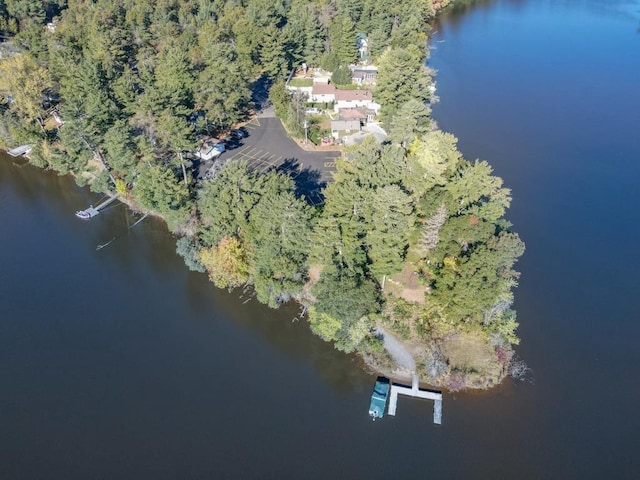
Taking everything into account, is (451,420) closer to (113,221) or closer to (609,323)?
(609,323)

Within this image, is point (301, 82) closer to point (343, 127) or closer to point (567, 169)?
point (343, 127)

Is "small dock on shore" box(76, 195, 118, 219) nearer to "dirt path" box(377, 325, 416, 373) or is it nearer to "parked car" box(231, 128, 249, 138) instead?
"parked car" box(231, 128, 249, 138)

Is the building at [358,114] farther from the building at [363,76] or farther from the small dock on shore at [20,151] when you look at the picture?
the small dock on shore at [20,151]

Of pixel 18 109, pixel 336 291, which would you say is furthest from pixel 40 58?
pixel 336 291

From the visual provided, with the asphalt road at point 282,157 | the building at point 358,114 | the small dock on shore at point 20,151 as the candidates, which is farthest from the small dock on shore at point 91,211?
the building at point 358,114

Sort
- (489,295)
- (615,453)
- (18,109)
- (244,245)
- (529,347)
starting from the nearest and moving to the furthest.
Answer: (615,453)
(489,295)
(529,347)
(244,245)
(18,109)

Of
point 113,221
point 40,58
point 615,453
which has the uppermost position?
point 40,58

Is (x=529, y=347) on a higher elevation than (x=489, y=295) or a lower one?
lower
